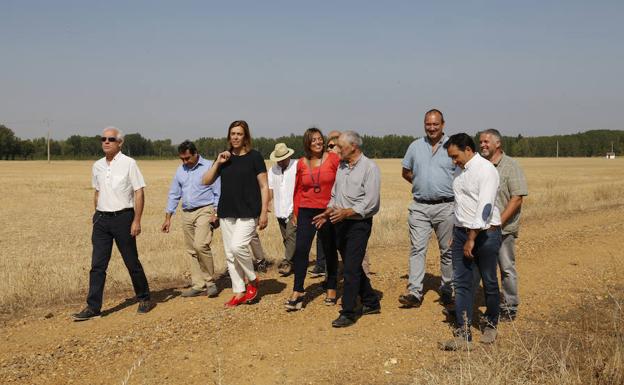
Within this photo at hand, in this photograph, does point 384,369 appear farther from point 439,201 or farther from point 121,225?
point 121,225

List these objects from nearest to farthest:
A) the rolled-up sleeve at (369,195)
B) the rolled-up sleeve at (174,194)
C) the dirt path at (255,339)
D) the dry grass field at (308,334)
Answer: the dry grass field at (308,334) < the dirt path at (255,339) < the rolled-up sleeve at (369,195) < the rolled-up sleeve at (174,194)

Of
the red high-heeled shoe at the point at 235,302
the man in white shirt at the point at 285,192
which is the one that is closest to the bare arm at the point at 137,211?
the red high-heeled shoe at the point at 235,302

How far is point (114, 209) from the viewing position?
6.54 metres

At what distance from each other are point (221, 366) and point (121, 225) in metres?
2.53

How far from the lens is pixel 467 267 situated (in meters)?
5.20

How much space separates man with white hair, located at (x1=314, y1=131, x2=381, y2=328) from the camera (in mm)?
5867

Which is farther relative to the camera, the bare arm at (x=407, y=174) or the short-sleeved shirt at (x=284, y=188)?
the short-sleeved shirt at (x=284, y=188)

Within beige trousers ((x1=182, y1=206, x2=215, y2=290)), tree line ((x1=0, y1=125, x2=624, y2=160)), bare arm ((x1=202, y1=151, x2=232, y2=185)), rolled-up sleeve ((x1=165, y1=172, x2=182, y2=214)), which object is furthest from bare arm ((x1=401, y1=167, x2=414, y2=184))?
tree line ((x1=0, y1=125, x2=624, y2=160))

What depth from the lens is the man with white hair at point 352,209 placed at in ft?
19.2

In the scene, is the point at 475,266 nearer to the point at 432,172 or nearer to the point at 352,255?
the point at 352,255

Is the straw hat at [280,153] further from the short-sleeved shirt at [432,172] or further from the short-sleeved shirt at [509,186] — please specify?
the short-sleeved shirt at [509,186]

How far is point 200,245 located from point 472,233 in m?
3.71

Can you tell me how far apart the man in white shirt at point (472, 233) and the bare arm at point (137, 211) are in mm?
3505

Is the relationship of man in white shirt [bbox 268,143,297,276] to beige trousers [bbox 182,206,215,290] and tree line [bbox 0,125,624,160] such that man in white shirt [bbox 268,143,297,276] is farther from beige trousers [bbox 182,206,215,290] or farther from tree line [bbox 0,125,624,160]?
tree line [bbox 0,125,624,160]
